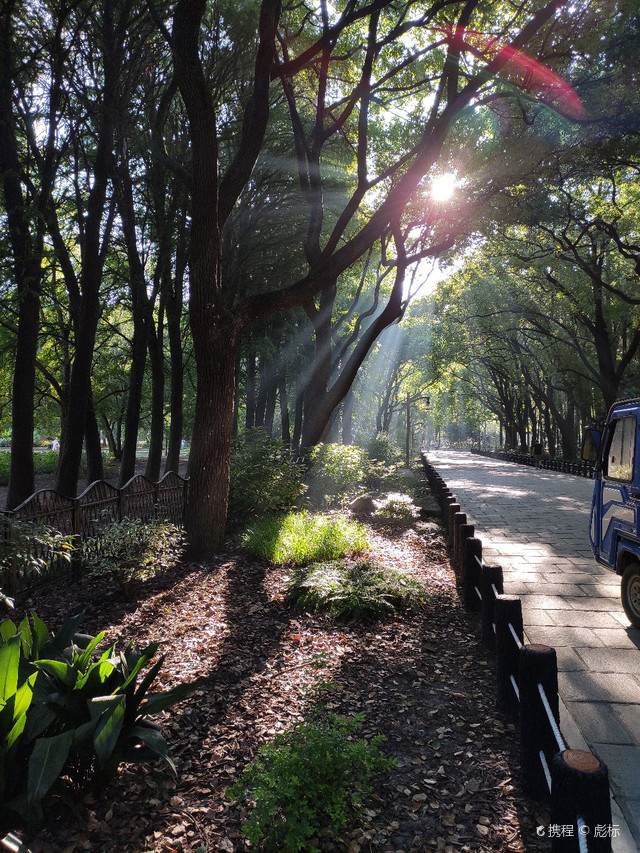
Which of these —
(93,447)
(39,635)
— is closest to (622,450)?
(39,635)

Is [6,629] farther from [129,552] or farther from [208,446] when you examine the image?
[208,446]

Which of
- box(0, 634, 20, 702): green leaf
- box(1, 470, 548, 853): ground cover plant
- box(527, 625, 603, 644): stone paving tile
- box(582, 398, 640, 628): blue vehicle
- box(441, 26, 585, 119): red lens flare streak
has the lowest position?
box(1, 470, 548, 853): ground cover plant

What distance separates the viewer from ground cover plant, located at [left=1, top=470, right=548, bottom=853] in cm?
281

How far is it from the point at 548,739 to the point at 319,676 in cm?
211

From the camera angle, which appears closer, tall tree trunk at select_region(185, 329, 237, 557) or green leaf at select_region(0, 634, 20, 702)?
green leaf at select_region(0, 634, 20, 702)

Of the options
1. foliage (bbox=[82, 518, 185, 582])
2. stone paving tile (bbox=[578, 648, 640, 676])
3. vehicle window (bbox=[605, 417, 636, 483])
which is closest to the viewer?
stone paving tile (bbox=[578, 648, 640, 676])

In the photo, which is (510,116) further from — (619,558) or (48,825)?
(48,825)

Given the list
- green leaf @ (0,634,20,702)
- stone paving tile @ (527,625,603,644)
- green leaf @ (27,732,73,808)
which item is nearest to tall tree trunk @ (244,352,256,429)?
stone paving tile @ (527,625,603,644)

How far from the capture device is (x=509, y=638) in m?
3.88

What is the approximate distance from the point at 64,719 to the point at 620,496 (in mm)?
5243

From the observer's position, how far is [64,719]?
2.94 m

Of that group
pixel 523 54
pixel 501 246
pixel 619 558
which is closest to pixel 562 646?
pixel 619 558

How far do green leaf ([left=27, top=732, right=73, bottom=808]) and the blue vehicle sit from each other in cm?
486

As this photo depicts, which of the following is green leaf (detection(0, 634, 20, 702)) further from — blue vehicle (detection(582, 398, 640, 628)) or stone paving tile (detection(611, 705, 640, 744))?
blue vehicle (detection(582, 398, 640, 628))
